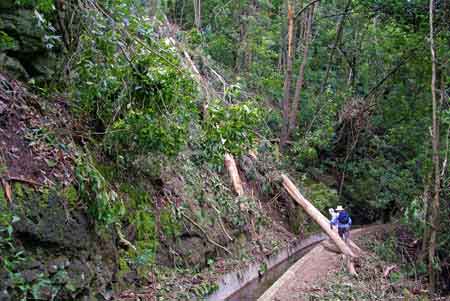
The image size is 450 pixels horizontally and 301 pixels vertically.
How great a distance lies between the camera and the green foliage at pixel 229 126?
8.48m

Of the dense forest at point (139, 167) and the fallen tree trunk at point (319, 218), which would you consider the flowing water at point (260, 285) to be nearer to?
the dense forest at point (139, 167)

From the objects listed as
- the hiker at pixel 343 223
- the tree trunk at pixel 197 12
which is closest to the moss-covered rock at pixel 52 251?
the hiker at pixel 343 223

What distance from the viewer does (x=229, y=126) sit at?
27.8 ft

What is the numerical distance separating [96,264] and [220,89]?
10755mm

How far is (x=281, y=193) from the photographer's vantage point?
17.7 meters

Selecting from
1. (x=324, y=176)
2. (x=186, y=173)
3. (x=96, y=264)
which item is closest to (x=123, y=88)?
(x=96, y=264)

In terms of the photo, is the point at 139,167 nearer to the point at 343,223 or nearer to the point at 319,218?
the point at 343,223

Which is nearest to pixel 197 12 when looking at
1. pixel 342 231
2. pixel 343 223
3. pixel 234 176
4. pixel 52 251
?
pixel 234 176

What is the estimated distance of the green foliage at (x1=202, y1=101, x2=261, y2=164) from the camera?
8477 millimetres

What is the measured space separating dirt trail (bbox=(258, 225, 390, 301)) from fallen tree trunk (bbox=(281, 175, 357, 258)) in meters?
0.35

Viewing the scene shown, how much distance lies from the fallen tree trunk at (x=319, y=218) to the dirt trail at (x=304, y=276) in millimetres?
349

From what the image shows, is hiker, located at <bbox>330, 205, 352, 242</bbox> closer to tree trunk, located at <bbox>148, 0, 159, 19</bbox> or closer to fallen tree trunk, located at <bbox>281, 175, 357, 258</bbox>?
fallen tree trunk, located at <bbox>281, 175, 357, 258</bbox>

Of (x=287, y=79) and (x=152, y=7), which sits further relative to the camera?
(x=287, y=79)

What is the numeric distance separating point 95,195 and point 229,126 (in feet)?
9.10
